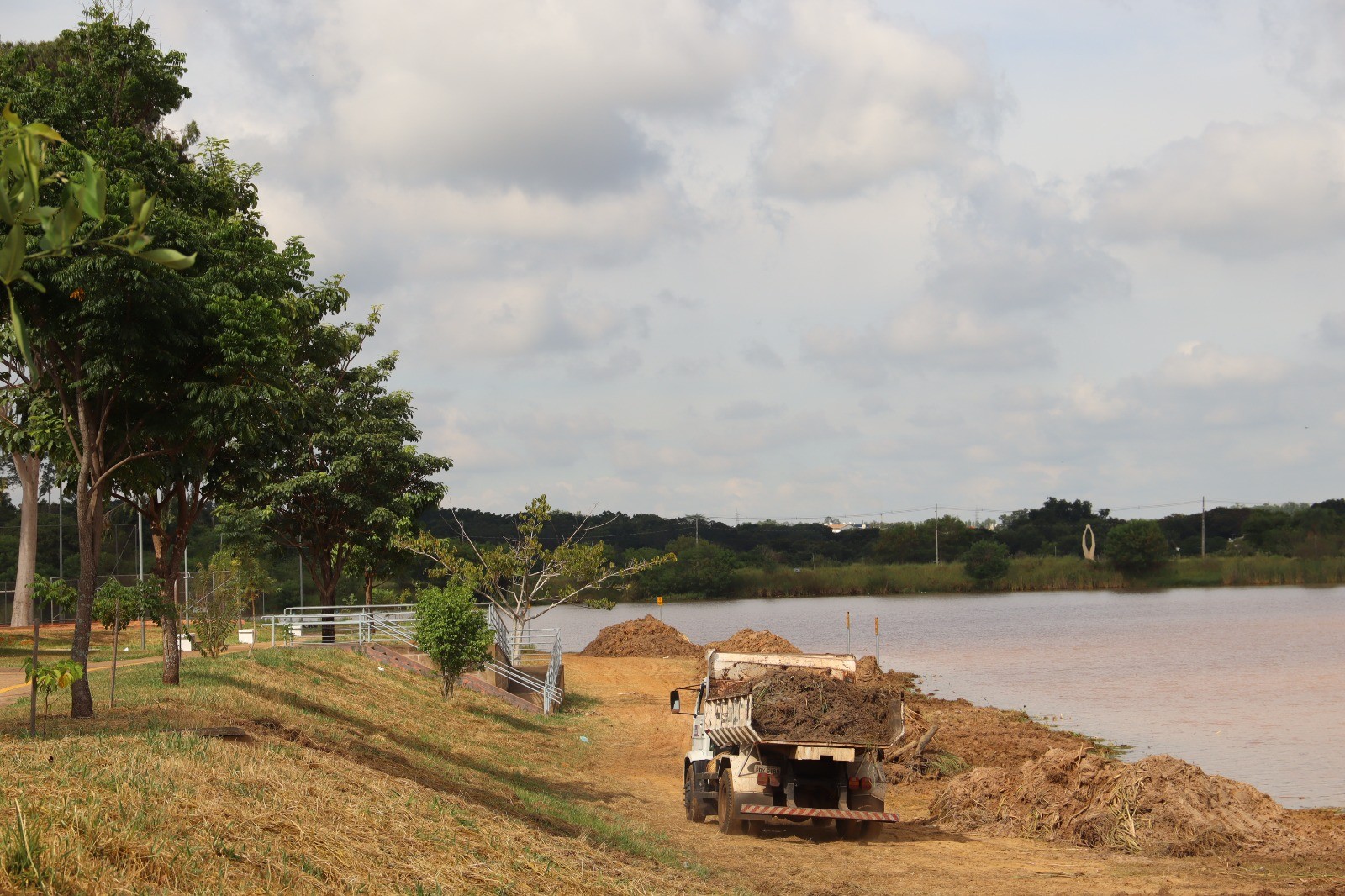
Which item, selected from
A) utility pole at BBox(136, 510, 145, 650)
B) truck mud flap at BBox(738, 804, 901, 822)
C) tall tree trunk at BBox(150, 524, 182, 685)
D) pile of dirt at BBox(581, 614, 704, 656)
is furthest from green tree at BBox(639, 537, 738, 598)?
truck mud flap at BBox(738, 804, 901, 822)

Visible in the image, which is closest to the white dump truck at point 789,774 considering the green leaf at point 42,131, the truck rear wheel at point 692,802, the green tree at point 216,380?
the truck rear wheel at point 692,802

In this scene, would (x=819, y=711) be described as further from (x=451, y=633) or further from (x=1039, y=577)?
(x=1039, y=577)

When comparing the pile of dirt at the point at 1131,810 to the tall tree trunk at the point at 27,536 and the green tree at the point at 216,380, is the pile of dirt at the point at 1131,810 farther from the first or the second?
the tall tree trunk at the point at 27,536

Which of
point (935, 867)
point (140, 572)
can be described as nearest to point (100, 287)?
point (935, 867)

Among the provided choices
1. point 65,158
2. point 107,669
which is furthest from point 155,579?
point 65,158

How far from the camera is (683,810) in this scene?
18.0 metres

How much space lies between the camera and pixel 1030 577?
4481 inches

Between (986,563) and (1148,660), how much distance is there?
66.6 metres

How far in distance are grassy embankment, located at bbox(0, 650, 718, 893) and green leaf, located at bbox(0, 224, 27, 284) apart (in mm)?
3713

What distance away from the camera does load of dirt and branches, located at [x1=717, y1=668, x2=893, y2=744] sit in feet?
48.1

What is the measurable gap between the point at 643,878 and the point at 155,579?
1228 centimetres

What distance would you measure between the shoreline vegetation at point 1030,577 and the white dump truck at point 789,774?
94.0 metres

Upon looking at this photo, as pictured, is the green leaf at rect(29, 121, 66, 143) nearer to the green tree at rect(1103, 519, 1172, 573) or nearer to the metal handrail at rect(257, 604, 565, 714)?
the metal handrail at rect(257, 604, 565, 714)

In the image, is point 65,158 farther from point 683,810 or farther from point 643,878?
point 683,810
